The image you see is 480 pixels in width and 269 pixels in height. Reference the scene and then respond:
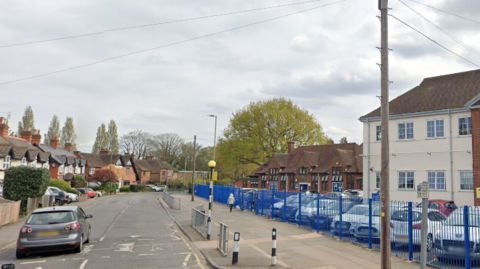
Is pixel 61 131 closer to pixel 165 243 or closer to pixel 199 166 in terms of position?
pixel 199 166

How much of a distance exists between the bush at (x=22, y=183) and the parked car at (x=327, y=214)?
1875cm

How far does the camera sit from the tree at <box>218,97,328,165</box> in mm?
60781

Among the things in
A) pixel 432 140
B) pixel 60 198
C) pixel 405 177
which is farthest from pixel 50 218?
pixel 60 198

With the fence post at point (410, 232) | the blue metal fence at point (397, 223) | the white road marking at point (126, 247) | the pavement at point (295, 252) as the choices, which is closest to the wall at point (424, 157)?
the blue metal fence at point (397, 223)

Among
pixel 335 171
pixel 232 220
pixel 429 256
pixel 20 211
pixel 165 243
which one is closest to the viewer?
pixel 429 256

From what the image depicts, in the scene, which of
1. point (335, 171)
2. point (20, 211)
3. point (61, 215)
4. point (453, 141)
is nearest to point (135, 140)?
point (335, 171)

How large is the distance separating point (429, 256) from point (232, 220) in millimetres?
13732

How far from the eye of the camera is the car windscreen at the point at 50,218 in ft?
39.9

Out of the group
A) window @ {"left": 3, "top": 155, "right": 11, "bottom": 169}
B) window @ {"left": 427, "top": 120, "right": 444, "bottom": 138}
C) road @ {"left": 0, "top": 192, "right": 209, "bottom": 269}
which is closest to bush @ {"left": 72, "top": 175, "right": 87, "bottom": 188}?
window @ {"left": 3, "top": 155, "right": 11, "bottom": 169}

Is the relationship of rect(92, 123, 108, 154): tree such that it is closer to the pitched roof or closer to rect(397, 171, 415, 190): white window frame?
the pitched roof

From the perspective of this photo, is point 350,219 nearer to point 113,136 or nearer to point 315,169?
point 315,169

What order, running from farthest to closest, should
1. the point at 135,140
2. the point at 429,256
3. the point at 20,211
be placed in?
the point at 135,140
the point at 20,211
the point at 429,256

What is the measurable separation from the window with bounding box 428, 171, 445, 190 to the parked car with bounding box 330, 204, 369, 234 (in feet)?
47.9

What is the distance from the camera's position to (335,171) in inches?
1914
